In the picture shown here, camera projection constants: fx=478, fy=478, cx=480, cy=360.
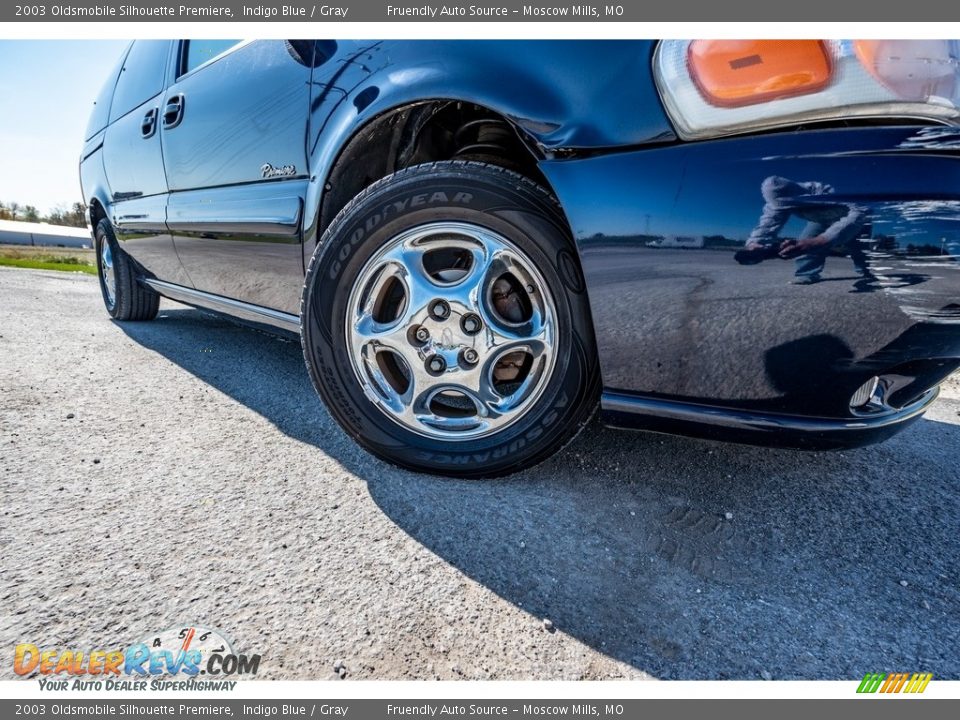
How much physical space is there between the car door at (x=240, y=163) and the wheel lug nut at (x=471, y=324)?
664 mm

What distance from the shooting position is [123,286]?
3.29 metres

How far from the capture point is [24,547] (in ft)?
3.25

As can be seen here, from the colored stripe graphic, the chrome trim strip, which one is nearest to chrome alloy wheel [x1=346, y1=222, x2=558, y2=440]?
the chrome trim strip

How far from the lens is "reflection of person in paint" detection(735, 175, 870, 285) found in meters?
0.87

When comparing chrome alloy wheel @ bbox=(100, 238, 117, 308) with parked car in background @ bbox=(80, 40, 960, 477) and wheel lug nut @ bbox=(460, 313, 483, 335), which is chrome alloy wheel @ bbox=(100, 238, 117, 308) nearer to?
parked car in background @ bbox=(80, 40, 960, 477)

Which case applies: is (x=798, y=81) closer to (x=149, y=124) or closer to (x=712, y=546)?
(x=712, y=546)

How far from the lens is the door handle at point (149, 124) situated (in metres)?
2.26

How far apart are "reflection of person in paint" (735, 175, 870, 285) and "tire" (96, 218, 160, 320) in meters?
3.59

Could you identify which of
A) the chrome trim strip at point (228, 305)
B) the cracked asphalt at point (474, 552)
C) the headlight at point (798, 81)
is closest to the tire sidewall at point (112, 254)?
the chrome trim strip at point (228, 305)

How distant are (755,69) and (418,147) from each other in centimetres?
94

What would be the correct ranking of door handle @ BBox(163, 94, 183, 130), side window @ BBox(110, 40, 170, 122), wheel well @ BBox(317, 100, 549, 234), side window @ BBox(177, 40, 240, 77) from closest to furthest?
1. wheel well @ BBox(317, 100, 549, 234)
2. side window @ BBox(177, 40, 240, 77)
3. door handle @ BBox(163, 94, 183, 130)
4. side window @ BBox(110, 40, 170, 122)

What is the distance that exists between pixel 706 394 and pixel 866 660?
535mm

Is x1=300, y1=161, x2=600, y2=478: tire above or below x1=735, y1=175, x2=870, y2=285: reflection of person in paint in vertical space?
below
